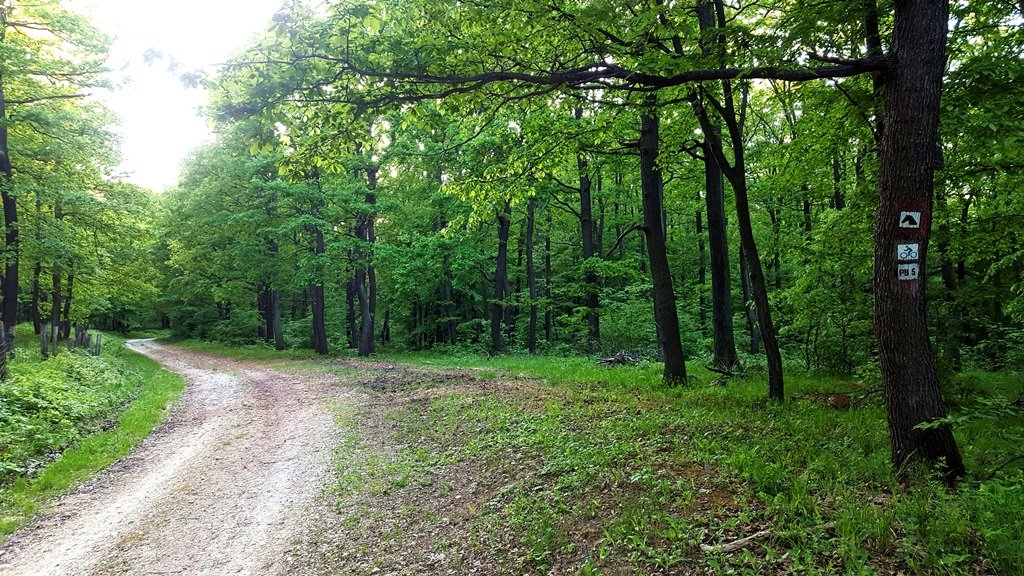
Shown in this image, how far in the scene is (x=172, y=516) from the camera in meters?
6.05

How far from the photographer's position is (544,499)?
5.30 m

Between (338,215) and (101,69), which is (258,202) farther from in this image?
(101,69)

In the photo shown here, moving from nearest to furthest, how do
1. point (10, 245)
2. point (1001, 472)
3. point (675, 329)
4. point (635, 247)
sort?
1. point (1001, 472)
2. point (675, 329)
3. point (10, 245)
4. point (635, 247)

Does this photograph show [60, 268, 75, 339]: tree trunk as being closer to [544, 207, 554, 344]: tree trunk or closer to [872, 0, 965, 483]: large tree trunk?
[544, 207, 554, 344]: tree trunk

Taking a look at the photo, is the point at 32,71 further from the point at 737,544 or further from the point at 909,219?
the point at 909,219

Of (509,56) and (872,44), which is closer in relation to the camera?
(509,56)

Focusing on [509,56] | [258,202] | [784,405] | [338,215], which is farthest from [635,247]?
[509,56]

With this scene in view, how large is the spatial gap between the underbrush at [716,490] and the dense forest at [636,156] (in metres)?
0.69

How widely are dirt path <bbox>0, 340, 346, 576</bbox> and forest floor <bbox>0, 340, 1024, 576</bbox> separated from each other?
3 cm

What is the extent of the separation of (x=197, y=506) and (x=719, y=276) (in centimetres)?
1115

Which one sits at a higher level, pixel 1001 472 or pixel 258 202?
pixel 258 202

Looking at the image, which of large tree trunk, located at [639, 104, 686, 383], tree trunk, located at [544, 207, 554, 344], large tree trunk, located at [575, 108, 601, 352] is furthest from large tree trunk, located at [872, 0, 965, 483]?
tree trunk, located at [544, 207, 554, 344]

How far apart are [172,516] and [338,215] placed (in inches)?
769

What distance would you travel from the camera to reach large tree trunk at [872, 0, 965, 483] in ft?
13.8
